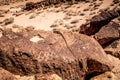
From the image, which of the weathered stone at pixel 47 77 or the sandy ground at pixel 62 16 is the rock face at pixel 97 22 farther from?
the weathered stone at pixel 47 77

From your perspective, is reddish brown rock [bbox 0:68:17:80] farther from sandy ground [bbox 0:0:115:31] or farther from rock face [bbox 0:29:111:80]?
sandy ground [bbox 0:0:115:31]

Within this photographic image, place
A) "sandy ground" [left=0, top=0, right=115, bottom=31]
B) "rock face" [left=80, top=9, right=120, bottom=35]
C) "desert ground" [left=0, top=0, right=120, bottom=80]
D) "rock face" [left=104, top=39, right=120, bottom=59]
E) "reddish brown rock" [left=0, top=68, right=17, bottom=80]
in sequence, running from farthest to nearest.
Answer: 1. "sandy ground" [left=0, top=0, right=115, bottom=31]
2. "rock face" [left=80, top=9, right=120, bottom=35]
3. "rock face" [left=104, top=39, right=120, bottom=59]
4. "desert ground" [left=0, top=0, right=120, bottom=80]
5. "reddish brown rock" [left=0, top=68, right=17, bottom=80]

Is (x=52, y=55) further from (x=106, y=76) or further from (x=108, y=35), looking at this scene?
(x=108, y=35)

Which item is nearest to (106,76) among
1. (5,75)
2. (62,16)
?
(5,75)

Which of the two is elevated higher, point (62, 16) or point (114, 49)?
point (114, 49)

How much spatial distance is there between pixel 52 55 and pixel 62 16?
10.2 meters

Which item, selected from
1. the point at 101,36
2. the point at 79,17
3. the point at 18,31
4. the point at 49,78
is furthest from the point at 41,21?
the point at 49,78

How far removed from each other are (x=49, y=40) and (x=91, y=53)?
0.82 m

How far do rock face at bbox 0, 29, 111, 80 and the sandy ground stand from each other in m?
6.42

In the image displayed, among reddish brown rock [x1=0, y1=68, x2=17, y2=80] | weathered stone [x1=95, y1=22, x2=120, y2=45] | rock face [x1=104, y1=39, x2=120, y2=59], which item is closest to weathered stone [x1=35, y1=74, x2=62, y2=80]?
reddish brown rock [x1=0, y1=68, x2=17, y2=80]

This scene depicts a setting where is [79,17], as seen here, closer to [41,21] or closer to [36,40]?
[41,21]

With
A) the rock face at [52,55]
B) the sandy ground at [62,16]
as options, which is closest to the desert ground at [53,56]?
the rock face at [52,55]

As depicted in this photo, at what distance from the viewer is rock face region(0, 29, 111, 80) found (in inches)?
167

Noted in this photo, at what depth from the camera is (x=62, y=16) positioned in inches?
569
